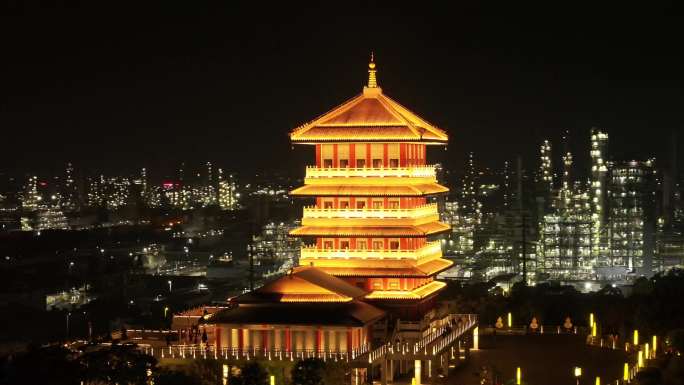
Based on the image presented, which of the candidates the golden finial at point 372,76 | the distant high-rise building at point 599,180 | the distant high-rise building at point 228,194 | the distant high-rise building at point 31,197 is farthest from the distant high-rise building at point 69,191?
the golden finial at point 372,76

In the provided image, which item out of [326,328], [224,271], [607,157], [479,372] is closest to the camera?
[326,328]

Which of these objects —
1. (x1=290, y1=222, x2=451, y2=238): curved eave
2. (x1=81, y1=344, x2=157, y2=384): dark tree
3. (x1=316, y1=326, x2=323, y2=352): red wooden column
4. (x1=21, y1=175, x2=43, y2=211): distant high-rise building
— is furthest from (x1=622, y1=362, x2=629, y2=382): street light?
(x1=21, y1=175, x2=43, y2=211): distant high-rise building

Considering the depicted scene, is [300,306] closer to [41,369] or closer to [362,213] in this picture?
[362,213]

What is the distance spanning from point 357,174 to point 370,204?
997 mm

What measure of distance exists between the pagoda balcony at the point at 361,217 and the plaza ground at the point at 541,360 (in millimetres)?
4600

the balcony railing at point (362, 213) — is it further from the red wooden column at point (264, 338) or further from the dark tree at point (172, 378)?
the dark tree at point (172, 378)

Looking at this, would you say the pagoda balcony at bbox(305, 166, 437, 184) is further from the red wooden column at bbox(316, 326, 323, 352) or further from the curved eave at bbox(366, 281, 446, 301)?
the red wooden column at bbox(316, 326, 323, 352)

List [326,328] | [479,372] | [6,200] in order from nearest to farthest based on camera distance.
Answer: [326,328] → [479,372] → [6,200]

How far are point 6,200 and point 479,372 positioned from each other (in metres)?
114

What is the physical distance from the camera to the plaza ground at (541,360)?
105ft

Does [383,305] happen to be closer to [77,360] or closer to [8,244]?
[77,360]

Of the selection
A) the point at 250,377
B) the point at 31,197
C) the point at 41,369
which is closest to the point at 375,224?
the point at 250,377

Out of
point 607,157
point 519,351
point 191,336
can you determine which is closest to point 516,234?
point 607,157

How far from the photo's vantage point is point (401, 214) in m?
35.6
